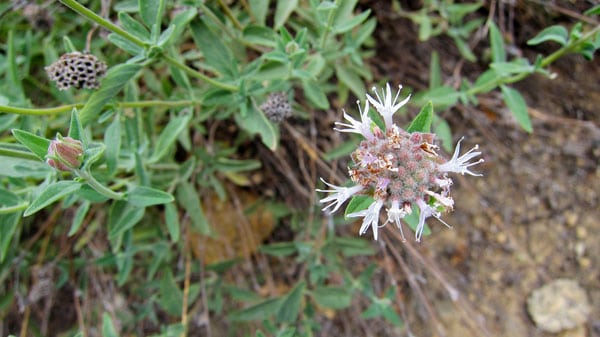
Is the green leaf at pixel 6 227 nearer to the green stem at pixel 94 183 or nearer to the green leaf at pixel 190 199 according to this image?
the green stem at pixel 94 183

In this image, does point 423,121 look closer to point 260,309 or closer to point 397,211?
point 397,211

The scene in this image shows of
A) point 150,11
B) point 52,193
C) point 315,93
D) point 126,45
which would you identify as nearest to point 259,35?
point 315,93

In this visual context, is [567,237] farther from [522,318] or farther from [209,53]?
[209,53]

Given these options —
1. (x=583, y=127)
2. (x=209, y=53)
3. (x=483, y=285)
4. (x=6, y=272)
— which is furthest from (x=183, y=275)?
(x=583, y=127)

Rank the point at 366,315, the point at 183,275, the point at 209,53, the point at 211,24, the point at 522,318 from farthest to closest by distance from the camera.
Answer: the point at 522,318
the point at 183,275
the point at 366,315
the point at 211,24
the point at 209,53

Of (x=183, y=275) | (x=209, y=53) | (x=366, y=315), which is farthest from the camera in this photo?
(x=183, y=275)

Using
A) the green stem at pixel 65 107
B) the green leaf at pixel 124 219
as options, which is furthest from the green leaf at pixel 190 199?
the green stem at pixel 65 107
